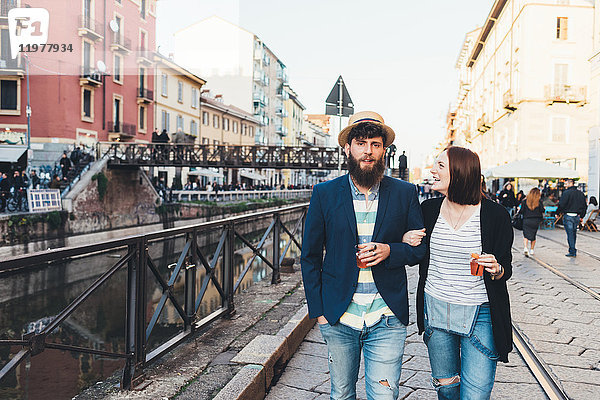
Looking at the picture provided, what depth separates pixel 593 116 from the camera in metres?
20.0

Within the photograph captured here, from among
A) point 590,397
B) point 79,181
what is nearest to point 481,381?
point 590,397

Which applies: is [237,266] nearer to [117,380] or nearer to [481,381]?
[117,380]

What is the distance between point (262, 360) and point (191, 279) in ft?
3.93

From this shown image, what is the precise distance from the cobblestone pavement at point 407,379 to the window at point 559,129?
84.3 feet

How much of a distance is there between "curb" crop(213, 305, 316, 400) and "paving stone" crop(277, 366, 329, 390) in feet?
0.25

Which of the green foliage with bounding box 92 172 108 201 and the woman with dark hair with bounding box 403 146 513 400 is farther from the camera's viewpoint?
the green foliage with bounding box 92 172 108 201

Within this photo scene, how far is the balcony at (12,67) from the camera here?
26.6 metres

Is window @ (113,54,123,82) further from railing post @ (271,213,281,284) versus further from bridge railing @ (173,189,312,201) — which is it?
railing post @ (271,213,281,284)

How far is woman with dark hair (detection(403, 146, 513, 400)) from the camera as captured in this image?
2359mm

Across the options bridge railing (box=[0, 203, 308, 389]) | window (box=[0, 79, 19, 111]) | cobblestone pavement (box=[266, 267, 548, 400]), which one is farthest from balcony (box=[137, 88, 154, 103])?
cobblestone pavement (box=[266, 267, 548, 400])

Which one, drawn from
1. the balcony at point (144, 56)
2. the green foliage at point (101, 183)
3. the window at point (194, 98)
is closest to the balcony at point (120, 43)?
the balcony at point (144, 56)

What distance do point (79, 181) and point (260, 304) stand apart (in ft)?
64.5

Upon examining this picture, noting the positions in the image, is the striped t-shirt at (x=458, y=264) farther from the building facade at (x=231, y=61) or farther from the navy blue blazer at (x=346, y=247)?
the building facade at (x=231, y=61)

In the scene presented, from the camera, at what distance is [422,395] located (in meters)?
3.49
